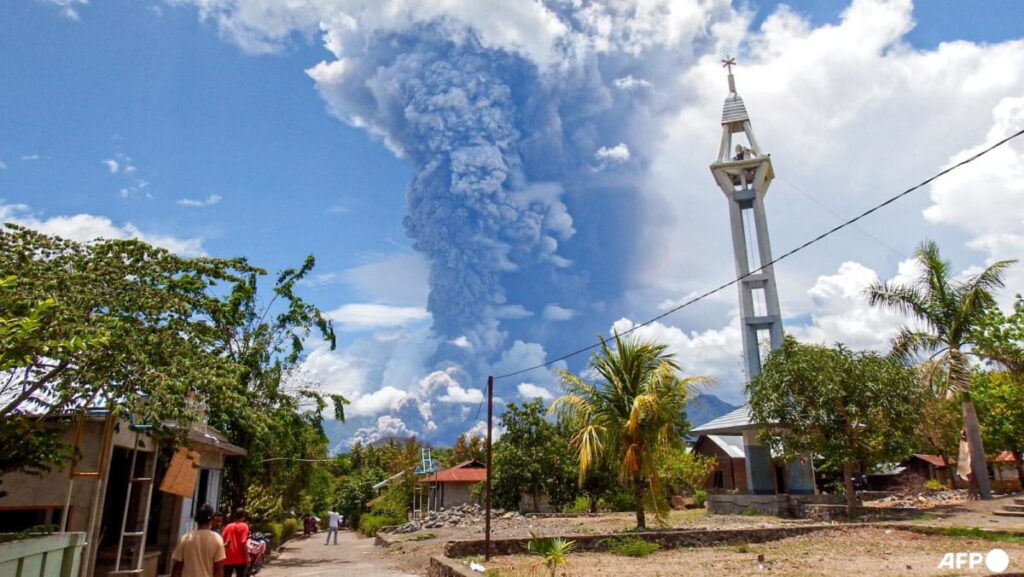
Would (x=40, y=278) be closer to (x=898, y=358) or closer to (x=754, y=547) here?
(x=754, y=547)

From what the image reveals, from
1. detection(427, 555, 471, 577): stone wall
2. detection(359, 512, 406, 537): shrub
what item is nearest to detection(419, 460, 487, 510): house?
detection(359, 512, 406, 537): shrub

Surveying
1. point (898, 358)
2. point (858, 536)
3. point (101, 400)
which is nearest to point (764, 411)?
point (898, 358)

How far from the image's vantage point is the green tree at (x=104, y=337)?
7230 mm

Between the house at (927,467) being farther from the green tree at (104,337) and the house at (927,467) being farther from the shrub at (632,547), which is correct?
the green tree at (104,337)

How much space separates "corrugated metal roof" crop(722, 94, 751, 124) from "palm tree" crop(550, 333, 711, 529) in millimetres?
25901

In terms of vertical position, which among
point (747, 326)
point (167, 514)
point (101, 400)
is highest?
point (747, 326)

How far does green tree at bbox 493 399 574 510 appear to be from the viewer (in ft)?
108

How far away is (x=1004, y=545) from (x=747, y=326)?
70.2 feet

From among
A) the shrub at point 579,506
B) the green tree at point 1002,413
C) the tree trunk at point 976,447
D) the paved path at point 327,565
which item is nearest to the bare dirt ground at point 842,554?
the paved path at point 327,565

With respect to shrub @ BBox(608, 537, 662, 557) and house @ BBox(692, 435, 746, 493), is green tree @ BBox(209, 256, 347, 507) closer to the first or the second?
shrub @ BBox(608, 537, 662, 557)

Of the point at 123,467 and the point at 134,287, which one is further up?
the point at 134,287

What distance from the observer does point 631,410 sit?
16844 millimetres

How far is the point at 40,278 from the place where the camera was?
795 cm

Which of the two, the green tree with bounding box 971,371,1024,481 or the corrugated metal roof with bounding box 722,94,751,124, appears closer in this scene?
the green tree with bounding box 971,371,1024,481
